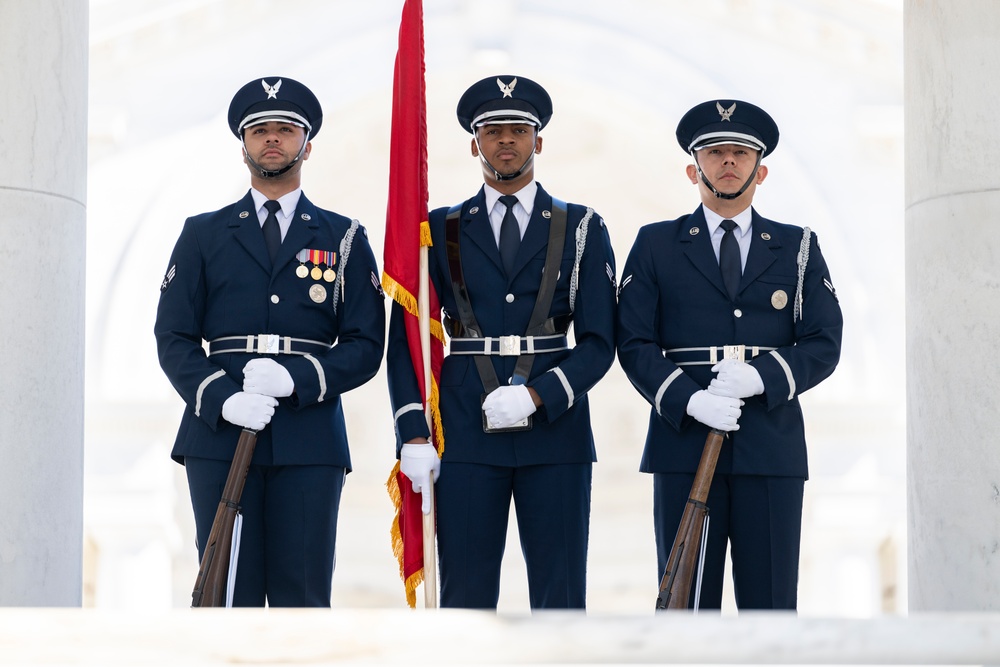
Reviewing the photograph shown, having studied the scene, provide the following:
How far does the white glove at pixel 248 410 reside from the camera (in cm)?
417

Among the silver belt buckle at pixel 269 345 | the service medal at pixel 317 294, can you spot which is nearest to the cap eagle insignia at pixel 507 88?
the service medal at pixel 317 294

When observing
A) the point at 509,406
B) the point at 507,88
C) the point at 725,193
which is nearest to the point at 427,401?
the point at 509,406

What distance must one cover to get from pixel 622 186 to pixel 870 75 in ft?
8.39

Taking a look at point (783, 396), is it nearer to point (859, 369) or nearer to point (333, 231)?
point (333, 231)

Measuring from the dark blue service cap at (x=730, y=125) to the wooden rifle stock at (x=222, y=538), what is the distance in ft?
5.67

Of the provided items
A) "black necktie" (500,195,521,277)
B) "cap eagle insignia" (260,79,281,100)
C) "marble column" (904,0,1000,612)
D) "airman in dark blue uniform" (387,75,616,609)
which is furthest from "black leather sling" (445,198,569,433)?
"marble column" (904,0,1000,612)

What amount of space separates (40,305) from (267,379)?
781 millimetres

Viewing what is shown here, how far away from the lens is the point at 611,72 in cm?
962

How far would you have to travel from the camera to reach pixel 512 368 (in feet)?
14.4

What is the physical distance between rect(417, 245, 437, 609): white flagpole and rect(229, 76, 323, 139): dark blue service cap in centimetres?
58

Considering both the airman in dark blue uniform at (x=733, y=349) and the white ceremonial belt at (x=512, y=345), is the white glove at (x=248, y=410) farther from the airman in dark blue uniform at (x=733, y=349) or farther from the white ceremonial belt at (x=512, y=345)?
the airman in dark blue uniform at (x=733, y=349)

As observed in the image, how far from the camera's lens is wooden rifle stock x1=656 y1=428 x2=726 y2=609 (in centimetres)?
409

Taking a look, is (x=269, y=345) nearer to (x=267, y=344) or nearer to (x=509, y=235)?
(x=267, y=344)

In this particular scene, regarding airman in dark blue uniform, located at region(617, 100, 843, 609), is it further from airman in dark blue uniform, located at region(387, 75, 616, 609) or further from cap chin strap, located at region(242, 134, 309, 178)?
cap chin strap, located at region(242, 134, 309, 178)
